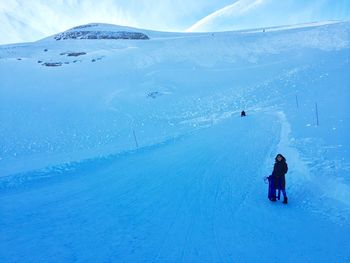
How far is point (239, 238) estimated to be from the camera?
26.2ft

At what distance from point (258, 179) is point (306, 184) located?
1.78 meters

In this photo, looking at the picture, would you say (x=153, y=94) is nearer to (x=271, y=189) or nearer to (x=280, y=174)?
(x=271, y=189)

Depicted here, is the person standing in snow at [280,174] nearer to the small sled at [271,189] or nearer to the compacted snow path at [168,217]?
the small sled at [271,189]

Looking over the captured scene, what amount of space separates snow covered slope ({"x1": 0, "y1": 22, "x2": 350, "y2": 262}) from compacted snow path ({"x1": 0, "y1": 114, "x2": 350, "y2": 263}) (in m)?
0.05

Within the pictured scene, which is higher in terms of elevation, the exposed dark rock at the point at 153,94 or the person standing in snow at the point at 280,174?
the exposed dark rock at the point at 153,94

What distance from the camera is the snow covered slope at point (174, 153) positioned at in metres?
8.14

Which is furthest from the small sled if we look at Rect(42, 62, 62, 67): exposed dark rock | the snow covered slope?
Rect(42, 62, 62, 67): exposed dark rock

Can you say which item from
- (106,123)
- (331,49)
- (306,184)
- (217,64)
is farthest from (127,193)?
(331,49)

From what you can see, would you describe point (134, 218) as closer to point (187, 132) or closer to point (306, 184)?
point (306, 184)

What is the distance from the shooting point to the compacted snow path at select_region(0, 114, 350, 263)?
755cm

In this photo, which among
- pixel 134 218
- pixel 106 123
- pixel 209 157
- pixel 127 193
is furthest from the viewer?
pixel 106 123

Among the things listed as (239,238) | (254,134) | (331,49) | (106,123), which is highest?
(331,49)

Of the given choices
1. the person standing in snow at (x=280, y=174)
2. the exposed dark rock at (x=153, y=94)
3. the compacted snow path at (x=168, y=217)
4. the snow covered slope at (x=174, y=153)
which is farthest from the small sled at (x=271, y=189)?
the exposed dark rock at (x=153, y=94)

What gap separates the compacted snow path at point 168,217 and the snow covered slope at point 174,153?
0.16ft
